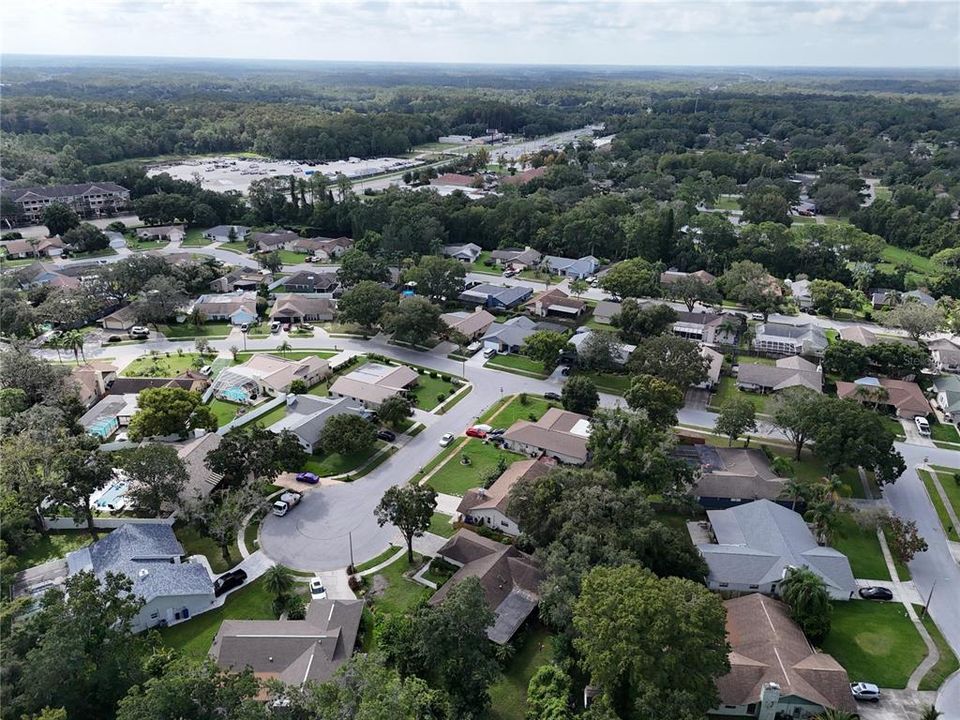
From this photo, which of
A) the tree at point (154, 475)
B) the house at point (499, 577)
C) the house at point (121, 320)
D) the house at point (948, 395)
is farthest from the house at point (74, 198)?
the house at point (948, 395)

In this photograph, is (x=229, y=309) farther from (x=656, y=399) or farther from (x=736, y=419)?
(x=736, y=419)

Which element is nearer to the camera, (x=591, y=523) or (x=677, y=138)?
(x=591, y=523)

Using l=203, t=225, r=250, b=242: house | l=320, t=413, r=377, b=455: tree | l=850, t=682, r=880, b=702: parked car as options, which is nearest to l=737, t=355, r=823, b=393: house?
l=850, t=682, r=880, b=702: parked car

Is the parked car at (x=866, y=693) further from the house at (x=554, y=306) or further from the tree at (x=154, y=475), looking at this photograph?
the house at (x=554, y=306)

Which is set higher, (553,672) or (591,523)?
(591,523)

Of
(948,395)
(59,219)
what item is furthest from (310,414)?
(59,219)

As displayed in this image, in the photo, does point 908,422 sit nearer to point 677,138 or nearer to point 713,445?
point 713,445

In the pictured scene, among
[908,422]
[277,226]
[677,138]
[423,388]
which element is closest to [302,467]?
[423,388]
